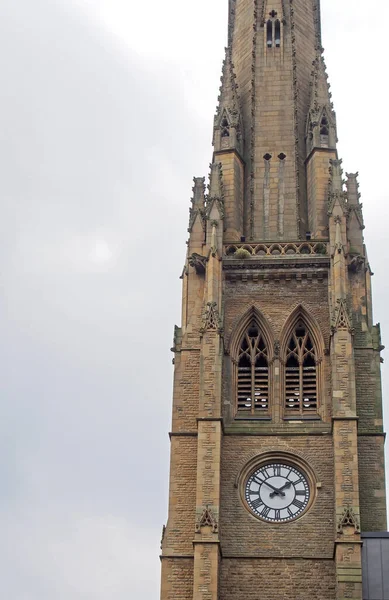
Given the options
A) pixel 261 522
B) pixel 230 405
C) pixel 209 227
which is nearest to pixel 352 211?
pixel 209 227

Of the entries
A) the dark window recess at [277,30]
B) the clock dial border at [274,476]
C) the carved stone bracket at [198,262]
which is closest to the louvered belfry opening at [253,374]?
the clock dial border at [274,476]

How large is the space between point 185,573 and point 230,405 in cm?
643

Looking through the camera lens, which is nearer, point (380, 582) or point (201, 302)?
point (380, 582)

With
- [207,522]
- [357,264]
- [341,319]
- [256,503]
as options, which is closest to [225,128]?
[357,264]

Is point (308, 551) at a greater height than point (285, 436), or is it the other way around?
point (285, 436)

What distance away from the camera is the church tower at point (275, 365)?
Result: 158 feet

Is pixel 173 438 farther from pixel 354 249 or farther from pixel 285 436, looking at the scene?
pixel 354 249

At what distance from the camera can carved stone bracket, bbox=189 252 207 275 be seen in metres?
54.0

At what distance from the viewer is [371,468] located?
4997 centimetres

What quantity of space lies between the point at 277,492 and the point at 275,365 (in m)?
4.93

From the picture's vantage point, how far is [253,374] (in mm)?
52375

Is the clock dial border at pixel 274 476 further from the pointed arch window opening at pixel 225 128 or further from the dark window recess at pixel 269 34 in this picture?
the dark window recess at pixel 269 34

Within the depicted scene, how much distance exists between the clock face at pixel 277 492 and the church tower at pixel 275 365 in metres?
0.05

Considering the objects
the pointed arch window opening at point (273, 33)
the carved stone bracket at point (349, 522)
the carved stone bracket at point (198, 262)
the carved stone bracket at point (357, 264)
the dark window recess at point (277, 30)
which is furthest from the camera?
the dark window recess at point (277, 30)
